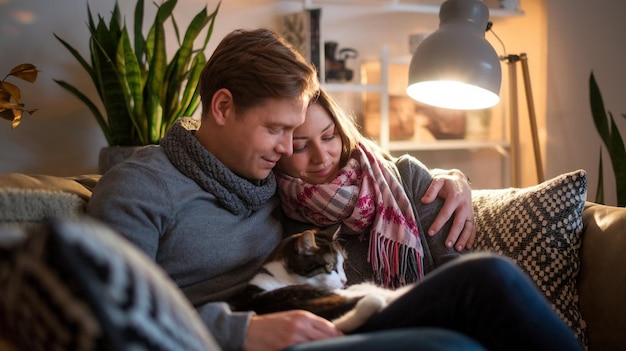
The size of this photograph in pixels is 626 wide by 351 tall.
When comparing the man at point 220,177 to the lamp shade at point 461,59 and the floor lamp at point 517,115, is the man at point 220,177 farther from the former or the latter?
the floor lamp at point 517,115

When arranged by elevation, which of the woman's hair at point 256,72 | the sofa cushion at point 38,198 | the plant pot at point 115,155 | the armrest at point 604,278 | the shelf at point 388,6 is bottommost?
the armrest at point 604,278

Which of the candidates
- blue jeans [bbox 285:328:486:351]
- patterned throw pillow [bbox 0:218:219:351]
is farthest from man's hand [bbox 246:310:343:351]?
patterned throw pillow [bbox 0:218:219:351]

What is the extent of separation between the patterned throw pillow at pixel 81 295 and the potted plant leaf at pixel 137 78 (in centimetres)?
152

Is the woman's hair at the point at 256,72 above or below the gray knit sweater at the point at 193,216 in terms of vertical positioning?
above

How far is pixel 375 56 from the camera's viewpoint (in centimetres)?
297

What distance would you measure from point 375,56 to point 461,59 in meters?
1.43

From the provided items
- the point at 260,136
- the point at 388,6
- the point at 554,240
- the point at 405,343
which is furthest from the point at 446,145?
the point at 405,343

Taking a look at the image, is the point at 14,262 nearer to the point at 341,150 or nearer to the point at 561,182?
the point at 341,150

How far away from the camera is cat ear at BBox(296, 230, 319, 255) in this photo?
130 cm

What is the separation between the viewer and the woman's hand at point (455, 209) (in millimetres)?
1541

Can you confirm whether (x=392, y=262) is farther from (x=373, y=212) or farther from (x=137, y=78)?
(x=137, y=78)

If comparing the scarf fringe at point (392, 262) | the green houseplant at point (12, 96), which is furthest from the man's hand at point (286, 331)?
the green houseplant at point (12, 96)

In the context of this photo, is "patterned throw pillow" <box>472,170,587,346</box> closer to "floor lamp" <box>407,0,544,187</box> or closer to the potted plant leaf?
"floor lamp" <box>407,0,544,187</box>

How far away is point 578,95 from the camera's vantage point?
2.96m
